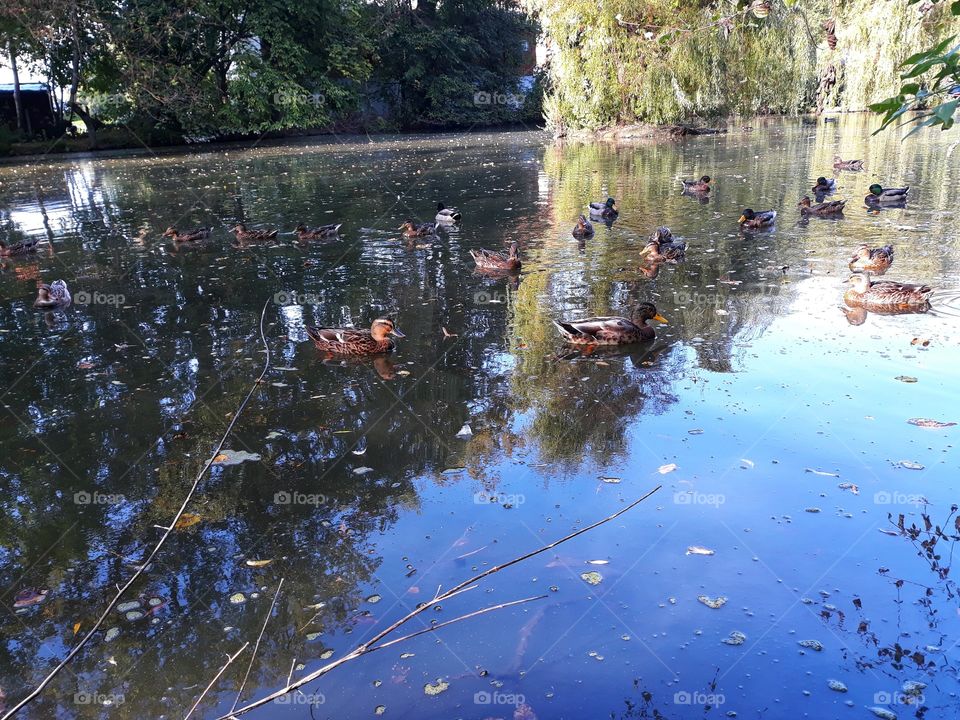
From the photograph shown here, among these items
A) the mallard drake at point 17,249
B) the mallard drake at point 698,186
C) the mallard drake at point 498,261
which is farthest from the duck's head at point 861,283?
the mallard drake at point 17,249

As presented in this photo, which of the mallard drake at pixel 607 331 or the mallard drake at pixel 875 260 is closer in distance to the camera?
the mallard drake at pixel 607 331

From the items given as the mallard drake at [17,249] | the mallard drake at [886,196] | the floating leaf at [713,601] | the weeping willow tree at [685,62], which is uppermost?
the weeping willow tree at [685,62]

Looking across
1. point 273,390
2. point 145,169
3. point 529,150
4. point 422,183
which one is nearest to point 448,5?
point 529,150

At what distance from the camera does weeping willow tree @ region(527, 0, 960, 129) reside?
87.1 ft

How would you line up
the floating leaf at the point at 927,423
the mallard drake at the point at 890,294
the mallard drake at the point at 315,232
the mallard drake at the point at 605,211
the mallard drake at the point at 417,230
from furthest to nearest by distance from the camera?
the mallard drake at the point at 605,211 → the mallard drake at the point at 315,232 → the mallard drake at the point at 417,230 → the mallard drake at the point at 890,294 → the floating leaf at the point at 927,423

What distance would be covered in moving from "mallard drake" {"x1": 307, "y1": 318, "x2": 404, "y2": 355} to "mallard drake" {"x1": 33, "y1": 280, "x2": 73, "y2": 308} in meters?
4.41

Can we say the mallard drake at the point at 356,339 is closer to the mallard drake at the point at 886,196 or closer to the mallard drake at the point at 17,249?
the mallard drake at the point at 17,249

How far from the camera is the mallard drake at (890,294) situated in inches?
328

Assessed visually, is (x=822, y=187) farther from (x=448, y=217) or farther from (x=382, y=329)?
(x=382, y=329)

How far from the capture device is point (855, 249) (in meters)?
11.4

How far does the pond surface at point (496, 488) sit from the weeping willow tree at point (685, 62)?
1809cm

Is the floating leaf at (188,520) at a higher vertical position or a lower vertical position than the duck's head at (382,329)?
lower

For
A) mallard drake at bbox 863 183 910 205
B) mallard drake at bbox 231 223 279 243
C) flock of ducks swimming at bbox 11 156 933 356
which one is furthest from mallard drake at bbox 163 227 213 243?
mallard drake at bbox 863 183 910 205

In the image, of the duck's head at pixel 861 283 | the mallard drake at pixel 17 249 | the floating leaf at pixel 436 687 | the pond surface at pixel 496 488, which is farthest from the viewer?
the mallard drake at pixel 17 249
